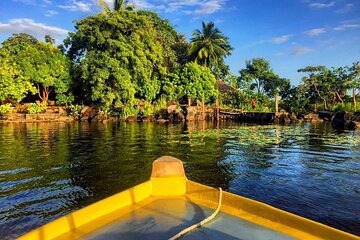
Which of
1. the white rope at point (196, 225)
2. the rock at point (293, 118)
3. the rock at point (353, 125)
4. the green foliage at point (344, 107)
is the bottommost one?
the white rope at point (196, 225)

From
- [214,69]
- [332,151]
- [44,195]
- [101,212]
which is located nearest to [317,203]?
[101,212]

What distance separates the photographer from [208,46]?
41.5 m

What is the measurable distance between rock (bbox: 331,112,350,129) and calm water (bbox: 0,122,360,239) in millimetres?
12657

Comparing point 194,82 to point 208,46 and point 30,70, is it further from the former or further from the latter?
point 30,70

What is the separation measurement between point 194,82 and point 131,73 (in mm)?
7816

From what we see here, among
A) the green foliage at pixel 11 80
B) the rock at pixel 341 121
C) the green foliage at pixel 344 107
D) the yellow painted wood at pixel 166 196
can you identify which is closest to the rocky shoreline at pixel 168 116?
the green foliage at pixel 344 107

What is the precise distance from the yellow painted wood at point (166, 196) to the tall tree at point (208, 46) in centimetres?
3697

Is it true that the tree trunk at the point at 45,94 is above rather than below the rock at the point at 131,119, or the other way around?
above

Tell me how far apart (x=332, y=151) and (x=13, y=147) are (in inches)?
632

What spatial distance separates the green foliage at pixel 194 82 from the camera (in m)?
37.2

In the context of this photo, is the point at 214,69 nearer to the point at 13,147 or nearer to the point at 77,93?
the point at 77,93

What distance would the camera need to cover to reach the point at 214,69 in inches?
1841

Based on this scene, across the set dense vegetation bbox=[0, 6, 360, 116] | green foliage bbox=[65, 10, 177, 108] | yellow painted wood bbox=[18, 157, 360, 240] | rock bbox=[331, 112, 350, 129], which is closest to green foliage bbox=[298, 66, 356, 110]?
dense vegetation bbox=[0, 6, 360, 116]

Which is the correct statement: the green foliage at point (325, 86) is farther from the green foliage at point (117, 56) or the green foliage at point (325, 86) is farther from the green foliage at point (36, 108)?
the green foliage at point (36, 108)
